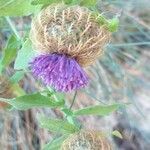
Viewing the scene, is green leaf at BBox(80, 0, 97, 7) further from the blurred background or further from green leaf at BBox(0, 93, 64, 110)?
the blurred background

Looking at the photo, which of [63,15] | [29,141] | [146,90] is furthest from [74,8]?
[146,90]

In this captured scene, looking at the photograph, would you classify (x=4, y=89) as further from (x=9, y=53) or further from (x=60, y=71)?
(x=60, y=71)

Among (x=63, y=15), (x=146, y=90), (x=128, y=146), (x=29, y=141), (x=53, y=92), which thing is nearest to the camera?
(x=63, y=15)

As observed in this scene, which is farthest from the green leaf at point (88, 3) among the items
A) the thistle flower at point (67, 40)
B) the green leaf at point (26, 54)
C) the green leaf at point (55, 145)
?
the green leaf at point (55, 145)

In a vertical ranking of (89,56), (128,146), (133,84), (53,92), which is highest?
(89,56)

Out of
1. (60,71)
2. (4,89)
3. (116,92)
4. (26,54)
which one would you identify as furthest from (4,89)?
(116,92)

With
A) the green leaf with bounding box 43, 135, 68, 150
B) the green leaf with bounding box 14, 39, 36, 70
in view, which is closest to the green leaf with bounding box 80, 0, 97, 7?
the green leaf with bounding box 14, 39, 36, 70

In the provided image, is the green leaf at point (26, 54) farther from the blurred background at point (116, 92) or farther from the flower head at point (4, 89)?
the blurred background at point (116, 92)

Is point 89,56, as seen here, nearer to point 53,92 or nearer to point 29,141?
point 53,92
